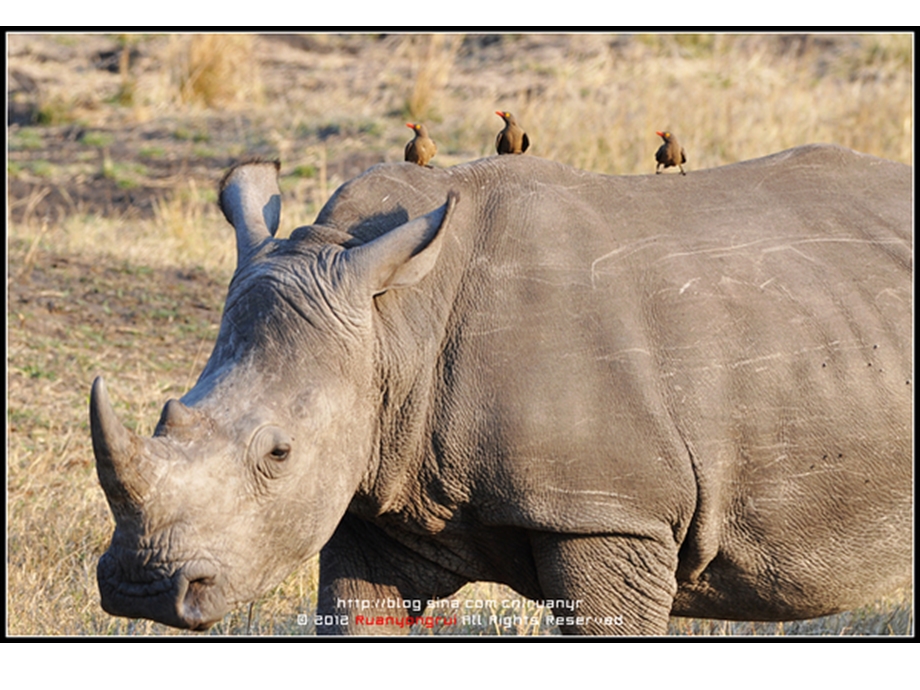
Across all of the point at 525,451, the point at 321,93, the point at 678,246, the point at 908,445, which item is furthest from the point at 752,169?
the point at 321,93

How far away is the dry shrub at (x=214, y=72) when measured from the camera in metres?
15.0

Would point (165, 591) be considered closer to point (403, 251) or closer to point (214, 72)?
point (403, 251)

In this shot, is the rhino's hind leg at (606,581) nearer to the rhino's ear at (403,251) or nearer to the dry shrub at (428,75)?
the rhino's ear at (403,251)

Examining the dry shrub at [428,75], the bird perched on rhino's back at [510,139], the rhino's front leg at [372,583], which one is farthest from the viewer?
the dry shrub at [428,75]

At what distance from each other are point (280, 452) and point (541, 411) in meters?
0.76

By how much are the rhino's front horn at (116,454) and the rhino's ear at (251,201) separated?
90 centimetres

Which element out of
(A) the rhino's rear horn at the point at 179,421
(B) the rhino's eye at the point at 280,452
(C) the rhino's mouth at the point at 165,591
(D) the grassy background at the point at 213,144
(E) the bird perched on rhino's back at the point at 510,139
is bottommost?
(D) the grassy background at the point at 213,144

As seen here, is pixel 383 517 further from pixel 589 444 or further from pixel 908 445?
pixel 908 445

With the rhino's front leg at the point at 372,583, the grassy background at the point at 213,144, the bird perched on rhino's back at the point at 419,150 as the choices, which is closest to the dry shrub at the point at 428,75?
the grassy background at the point at 213,144

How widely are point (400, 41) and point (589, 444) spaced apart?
13.6m

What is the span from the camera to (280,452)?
381 cm

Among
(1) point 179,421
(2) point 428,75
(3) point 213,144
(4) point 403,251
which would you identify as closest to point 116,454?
(1) point 179,421

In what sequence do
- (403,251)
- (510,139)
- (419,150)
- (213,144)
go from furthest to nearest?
(213,144) < (510,139) < (419,150) < (403,251)

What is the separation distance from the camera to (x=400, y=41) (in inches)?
672
